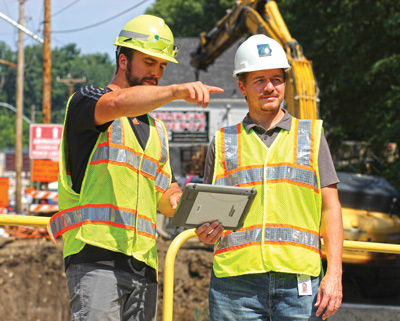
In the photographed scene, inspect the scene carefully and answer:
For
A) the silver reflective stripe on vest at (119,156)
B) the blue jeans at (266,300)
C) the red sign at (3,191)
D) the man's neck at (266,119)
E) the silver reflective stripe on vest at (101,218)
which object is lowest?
the red sign at (3,191)

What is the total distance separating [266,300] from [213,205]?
0.51m

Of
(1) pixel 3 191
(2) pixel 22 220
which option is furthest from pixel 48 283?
(1) pixel 3 191

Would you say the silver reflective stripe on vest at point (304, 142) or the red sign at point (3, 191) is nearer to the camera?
the silver reflective stripe on vest at point (304, 142)

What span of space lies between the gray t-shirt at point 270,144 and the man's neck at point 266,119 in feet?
0.07

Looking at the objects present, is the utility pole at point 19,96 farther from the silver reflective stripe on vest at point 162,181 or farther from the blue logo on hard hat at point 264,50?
the blue logo on hard hat at point 264,50

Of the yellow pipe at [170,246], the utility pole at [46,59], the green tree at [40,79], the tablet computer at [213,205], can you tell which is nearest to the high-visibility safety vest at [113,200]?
the tablet computer at [213,205]

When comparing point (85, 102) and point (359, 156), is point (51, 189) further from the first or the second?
point (85, 102)

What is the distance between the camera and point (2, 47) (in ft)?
443

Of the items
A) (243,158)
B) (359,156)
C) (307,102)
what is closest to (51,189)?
(359,156)

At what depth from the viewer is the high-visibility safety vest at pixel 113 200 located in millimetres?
2881

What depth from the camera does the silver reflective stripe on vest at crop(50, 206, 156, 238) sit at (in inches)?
114

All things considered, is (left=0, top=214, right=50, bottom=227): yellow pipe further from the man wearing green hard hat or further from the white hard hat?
the white hard hat

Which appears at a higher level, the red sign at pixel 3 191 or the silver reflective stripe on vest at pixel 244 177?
the silver reflective stripe on vest at pixel 244 177

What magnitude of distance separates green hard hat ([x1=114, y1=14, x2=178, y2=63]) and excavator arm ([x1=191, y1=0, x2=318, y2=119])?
8.96 m
